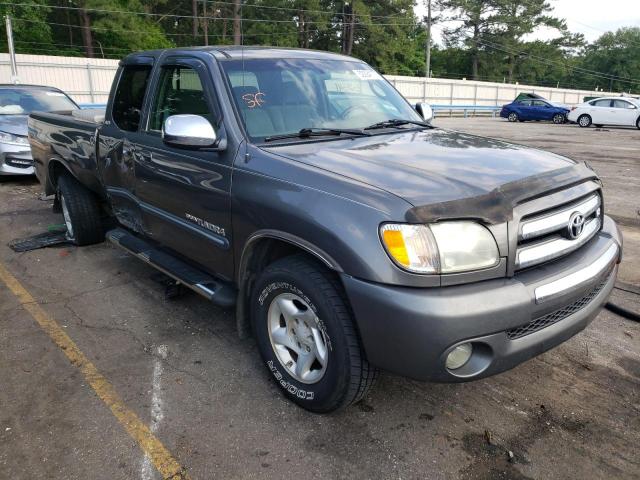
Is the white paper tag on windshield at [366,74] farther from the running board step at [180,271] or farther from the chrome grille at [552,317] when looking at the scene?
the chrome grille at [552,317]

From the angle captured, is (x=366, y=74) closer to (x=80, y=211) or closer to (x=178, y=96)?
(x=178, y=96)

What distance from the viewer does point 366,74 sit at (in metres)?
4.08

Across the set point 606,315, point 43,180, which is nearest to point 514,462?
point 606,315

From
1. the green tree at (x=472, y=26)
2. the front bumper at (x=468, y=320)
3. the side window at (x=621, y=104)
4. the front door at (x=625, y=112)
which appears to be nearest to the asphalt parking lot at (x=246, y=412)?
the front bumper at (x=468, y=320)

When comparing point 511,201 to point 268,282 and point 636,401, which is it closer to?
point 268,282

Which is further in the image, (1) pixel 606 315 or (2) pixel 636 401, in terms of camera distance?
(1) pixel 606 315

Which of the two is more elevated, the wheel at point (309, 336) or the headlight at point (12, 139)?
the headlight at point (12, 139)

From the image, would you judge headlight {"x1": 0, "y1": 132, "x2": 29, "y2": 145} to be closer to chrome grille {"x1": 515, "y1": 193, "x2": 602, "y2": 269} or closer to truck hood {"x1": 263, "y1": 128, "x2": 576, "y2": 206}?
truck hood {"x1": 263, "y1": 128, "x2": 576, "y2": 206}

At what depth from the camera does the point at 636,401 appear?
9.74ft

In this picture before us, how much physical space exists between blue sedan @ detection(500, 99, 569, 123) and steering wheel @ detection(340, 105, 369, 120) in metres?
28.6

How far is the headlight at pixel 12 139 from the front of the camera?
8805 millimetres

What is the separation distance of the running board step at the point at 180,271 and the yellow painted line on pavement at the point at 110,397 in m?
0.77

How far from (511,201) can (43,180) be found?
545cm

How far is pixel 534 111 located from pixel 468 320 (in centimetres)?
3088
